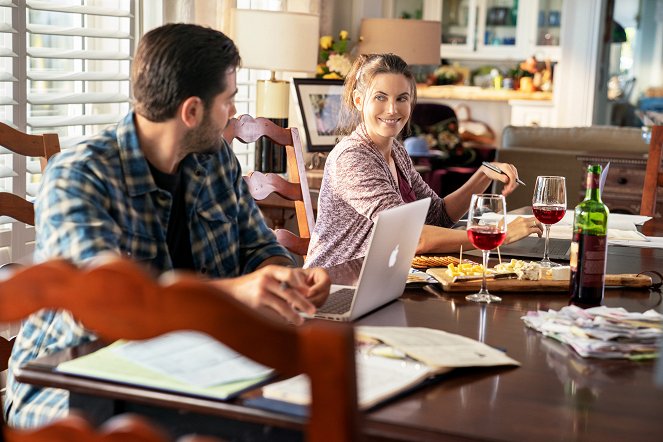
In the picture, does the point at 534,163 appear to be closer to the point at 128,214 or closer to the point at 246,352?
the point at 128,214

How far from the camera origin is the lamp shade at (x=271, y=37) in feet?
12.4

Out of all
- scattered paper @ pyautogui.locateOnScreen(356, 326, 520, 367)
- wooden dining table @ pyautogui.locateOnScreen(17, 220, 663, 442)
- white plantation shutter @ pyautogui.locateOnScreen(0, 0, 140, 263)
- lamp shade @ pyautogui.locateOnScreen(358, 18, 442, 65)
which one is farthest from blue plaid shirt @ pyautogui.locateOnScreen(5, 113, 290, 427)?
lamp shade @ pyautogui.locateOnScreen(358, 18, 442, 65)

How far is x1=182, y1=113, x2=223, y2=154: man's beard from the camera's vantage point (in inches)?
68.9

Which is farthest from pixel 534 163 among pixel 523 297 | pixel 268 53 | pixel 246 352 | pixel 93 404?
pixel 246 352

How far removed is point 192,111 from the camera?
1.73 metres

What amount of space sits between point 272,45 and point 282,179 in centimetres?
126

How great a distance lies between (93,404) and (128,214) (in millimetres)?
481

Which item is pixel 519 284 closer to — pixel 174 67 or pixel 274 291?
pixel 274 291

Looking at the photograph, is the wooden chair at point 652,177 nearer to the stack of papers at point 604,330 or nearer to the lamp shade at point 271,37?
the lamp shade at point 271,37

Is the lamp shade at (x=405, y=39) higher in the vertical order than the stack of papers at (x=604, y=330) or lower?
higher

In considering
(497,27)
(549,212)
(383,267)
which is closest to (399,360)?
(383,267)

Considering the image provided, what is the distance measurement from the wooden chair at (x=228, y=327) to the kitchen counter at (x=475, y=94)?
289 inches

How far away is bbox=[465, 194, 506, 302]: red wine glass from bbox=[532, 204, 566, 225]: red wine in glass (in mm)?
425

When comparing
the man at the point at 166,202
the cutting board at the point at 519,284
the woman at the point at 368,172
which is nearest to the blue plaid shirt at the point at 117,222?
the man at the point at 166,202
